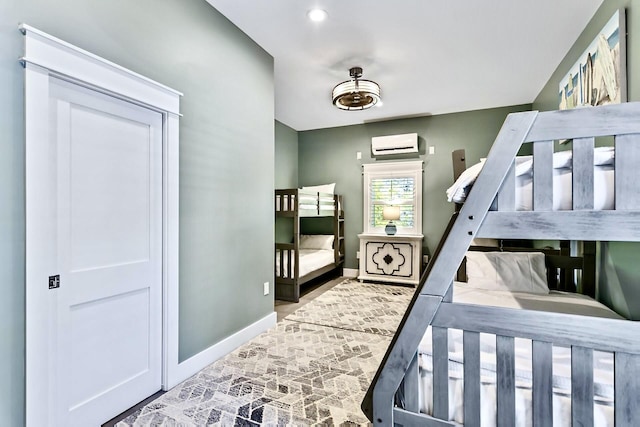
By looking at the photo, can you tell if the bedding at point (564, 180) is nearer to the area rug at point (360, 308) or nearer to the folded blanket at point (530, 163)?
the folded blanket at point (530, 163)

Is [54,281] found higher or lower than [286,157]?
lower

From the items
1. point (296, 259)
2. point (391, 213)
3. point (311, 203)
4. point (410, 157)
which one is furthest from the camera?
point (410, 157)

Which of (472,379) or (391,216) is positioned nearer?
(472,379)

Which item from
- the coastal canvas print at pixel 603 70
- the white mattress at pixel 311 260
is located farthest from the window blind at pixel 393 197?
the coastal canvas print at pixel 603 70

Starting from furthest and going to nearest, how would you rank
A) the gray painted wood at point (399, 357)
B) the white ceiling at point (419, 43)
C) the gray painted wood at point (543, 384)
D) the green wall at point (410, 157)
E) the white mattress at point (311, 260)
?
1. the green wall at point (410, 157)
2. the white mattress at point (311, 260)
3. the white ceiling at point (419, 43)
4. the gray painted wood at point (399, 357)
5. the gray painted wood at point (543, 384)

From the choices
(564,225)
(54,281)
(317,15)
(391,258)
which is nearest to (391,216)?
(391,258)

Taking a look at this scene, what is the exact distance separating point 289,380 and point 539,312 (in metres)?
1.62

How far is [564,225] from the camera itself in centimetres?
102

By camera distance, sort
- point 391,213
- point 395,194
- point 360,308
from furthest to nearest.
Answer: point 395,194 < point 391,213 < point 360,308

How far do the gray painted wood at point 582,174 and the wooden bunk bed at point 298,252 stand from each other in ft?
10.3

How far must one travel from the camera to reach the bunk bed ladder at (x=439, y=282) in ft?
3.46

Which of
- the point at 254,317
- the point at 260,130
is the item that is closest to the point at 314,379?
the point at 254,317

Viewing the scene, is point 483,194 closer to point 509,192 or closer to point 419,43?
point 509,192

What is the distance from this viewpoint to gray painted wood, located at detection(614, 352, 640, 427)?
3.24 ft
